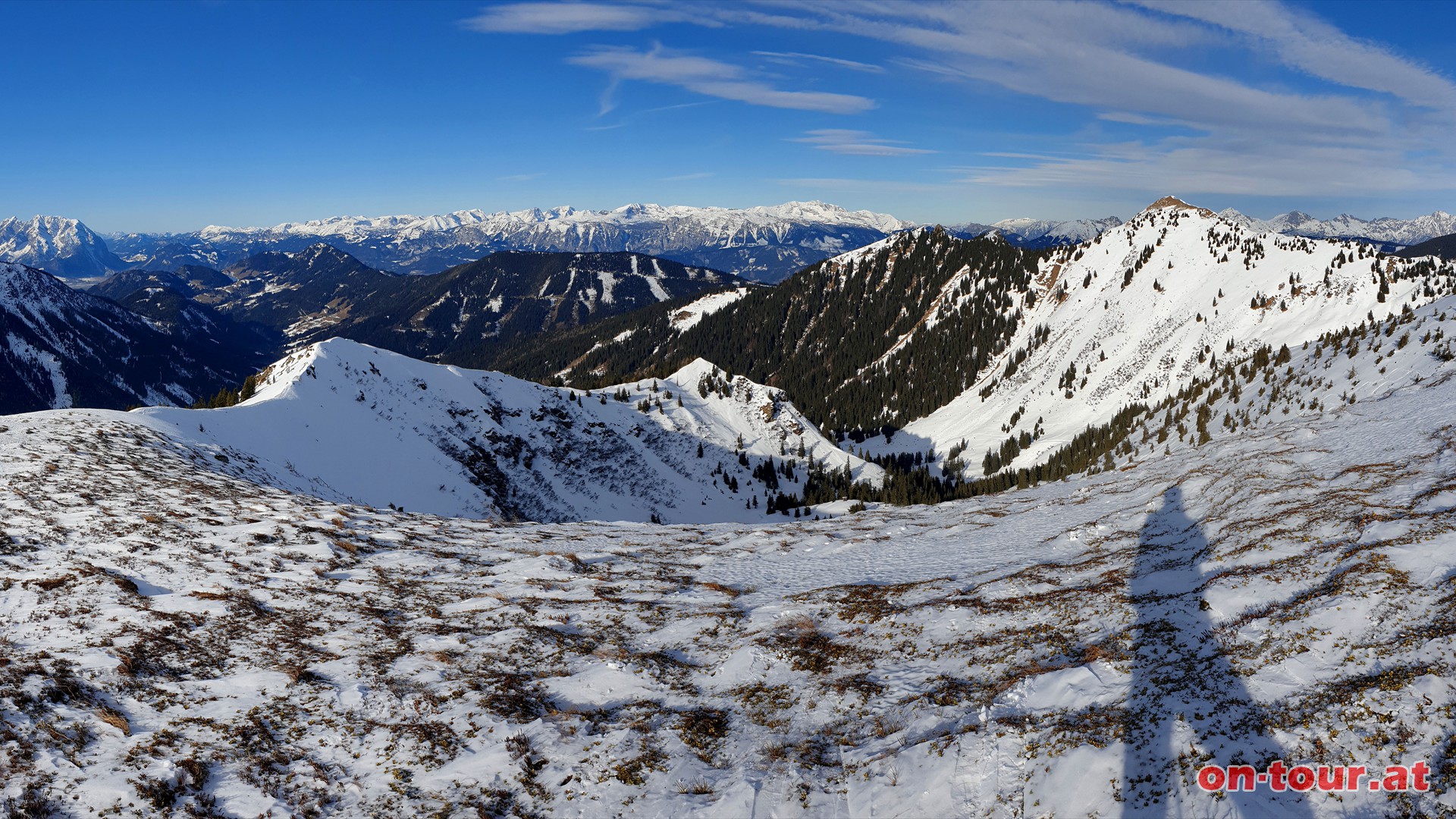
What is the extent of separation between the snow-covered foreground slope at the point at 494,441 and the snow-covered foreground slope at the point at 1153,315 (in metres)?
44.6

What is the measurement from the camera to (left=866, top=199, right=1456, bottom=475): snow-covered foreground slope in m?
93.9

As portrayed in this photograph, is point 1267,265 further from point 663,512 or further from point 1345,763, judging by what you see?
point 1345,763

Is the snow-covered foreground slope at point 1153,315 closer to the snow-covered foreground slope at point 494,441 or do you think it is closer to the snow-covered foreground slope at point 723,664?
the snow-covered foreground slope at point 494,441

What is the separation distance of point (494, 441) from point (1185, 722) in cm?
7245

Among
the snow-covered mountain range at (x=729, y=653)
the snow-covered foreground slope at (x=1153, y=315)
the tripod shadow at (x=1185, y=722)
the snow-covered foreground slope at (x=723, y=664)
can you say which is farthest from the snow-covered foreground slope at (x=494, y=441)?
the snow-covered foreground slope at (x=1153, y=315)

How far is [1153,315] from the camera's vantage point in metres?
124

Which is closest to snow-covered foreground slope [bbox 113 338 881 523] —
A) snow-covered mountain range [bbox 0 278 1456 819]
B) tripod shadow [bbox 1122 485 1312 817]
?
snow-covered mountain range [bbox 0 278 1456 819]

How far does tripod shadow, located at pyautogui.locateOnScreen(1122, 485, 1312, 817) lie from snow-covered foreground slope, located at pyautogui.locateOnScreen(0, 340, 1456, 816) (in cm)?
5

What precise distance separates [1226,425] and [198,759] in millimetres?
84742

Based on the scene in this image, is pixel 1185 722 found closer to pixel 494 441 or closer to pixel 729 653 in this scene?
pixel 729 653

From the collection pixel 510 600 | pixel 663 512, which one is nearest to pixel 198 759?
pixel 510 600

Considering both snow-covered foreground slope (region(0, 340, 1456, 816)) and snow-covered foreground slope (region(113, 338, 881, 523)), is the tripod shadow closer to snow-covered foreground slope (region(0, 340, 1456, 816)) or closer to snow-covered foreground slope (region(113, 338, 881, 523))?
snow-covered foreground slope (region(0, 340, 1456, 816))

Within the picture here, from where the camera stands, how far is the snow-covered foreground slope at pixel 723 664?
9.37 meters

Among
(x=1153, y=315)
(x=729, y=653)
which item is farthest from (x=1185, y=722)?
(x=1153, y=315)
